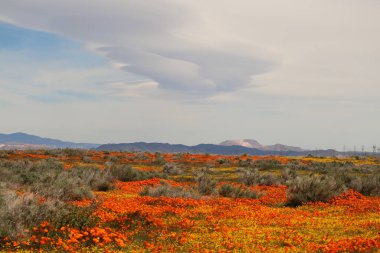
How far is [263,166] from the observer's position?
4559 centimetres

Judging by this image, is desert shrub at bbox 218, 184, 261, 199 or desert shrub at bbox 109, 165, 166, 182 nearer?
desert shrub at bbox 218, 184, 261, 199

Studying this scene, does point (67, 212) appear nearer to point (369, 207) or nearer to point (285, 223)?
point (285, 223)

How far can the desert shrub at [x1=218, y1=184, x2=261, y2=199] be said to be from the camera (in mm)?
21297

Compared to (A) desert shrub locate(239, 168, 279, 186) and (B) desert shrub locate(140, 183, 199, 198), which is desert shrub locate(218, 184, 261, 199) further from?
(A) desert shrub locate(239, 168, 279, 186)

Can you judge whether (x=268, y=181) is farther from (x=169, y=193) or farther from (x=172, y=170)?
(x=169, y=193)

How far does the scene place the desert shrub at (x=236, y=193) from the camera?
838 inches

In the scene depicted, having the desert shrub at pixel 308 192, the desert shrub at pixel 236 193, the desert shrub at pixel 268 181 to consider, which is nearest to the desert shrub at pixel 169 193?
the desert shrub at pixel 236 193

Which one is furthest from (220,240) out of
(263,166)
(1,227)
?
(263,166)

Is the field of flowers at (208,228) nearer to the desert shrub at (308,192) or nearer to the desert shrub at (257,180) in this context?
the desert shrub at (308,192)

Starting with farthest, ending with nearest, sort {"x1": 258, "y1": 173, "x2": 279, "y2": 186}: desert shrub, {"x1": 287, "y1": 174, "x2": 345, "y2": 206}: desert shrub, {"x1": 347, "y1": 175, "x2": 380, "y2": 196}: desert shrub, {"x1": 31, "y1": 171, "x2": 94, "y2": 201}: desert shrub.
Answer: {"x1": 258, "y1": 173, "x2": 279, "y2": 186}: desert shrub
{"x1": 347, "y1": 175, "x2": 380, "y2": 196}: desert shrub
{"x1": 287, "y1": 174, "x2": 345, "y2": 206}: desert shrub
{"x1": 31, "y1": 171, "x2": 94, "y2": 201}: desert shrub

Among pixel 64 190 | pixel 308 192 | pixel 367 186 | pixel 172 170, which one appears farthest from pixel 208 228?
pixel 172 170

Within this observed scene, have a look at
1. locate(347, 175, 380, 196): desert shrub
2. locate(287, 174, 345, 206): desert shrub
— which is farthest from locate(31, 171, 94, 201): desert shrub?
locate(347, 175, 380, 196): desert shrub

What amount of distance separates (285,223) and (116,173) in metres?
19.0

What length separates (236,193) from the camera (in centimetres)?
2180
